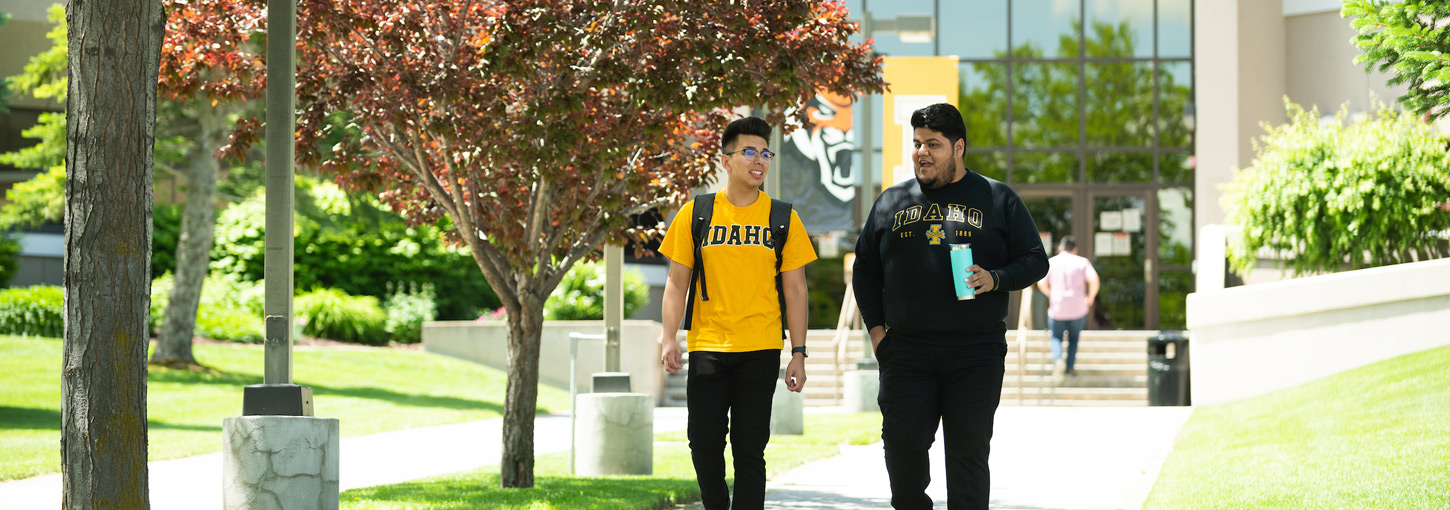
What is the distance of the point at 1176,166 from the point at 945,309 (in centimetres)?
2286

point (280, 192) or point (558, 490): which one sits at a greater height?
point (280, 192)

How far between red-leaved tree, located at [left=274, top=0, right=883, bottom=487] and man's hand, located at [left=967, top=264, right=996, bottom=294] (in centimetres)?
257

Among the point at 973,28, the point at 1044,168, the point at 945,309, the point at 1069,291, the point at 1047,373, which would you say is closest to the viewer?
the point at 945,309

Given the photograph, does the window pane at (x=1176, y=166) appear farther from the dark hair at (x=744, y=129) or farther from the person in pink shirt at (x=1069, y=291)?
the dark hair at (x=744, y=129)

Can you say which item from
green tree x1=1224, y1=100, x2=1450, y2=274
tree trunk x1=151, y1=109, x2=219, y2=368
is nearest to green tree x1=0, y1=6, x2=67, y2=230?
tree trunk x1=151, y1=109, x2=219, y2=368

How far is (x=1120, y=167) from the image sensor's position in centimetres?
2664

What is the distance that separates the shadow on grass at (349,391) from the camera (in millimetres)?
17828

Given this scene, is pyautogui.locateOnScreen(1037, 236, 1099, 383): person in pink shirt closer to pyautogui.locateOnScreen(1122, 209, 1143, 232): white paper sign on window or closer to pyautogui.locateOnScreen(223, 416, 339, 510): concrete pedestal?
pyautogui.locateOnScreen(1122, 209, 1143, 232): white paper sign on window

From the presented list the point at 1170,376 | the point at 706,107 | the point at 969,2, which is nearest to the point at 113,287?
the point at 706,107

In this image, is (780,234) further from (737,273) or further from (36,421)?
(36,421)

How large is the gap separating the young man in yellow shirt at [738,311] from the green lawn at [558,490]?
192 centimetres

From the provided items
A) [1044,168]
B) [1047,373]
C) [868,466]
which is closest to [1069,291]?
[1047,373]

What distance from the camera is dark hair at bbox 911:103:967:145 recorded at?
5211 millimetres

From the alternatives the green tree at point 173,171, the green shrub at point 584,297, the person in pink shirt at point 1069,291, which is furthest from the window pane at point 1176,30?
the green tree at point 173,171
